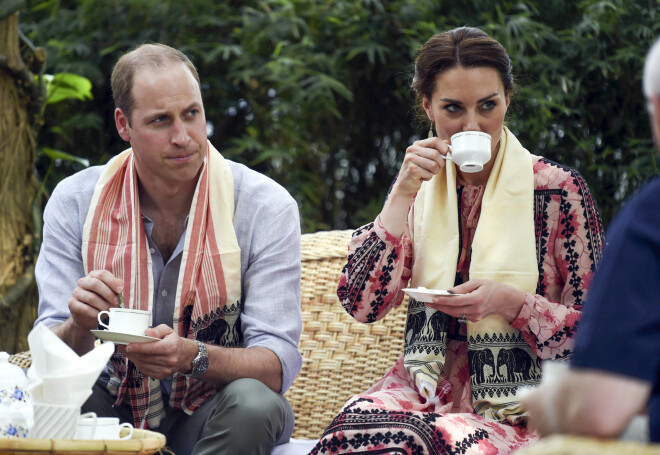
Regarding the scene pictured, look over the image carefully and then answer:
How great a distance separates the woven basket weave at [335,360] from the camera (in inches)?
147

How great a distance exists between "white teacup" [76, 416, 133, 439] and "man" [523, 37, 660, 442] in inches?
51.5

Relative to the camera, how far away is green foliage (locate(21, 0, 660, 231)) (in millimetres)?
4695

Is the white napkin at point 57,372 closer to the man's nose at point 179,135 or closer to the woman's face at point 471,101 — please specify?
the man's nose at point 179,135

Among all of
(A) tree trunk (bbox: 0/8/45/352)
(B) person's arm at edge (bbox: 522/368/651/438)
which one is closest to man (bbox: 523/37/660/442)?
(B) person's arm at edge (bbox: 522/368/651/438)

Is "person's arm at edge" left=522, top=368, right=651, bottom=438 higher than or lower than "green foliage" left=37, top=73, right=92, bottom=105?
lower

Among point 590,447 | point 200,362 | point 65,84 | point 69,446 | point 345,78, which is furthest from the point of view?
point 345,78

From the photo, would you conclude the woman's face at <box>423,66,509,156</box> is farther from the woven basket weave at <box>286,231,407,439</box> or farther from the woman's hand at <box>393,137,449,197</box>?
the woven basket weave at <box>286,231,407,439</box>

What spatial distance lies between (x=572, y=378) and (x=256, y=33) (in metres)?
4.32

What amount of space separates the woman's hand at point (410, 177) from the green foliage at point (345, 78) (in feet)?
5.86

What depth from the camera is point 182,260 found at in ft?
10.3

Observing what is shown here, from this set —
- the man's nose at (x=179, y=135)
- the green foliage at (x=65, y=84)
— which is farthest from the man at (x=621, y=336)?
the green foliage at (x=65, y=84)

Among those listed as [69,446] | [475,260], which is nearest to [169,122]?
[475,260]

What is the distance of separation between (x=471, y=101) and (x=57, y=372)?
1.53 meters

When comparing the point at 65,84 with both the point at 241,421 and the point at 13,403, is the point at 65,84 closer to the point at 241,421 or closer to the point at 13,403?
the point at 241,421
